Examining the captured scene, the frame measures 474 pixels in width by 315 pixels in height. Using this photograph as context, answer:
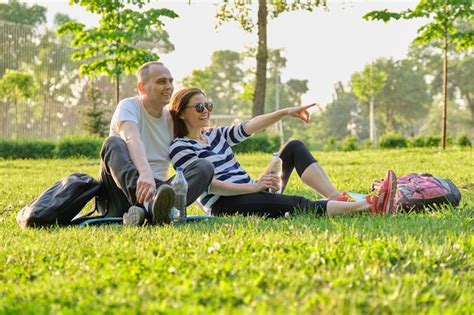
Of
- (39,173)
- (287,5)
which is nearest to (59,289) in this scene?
(39,173)

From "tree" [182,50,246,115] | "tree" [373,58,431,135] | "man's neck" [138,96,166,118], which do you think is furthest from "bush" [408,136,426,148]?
"tree" [182,50,246,115]

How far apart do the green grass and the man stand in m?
0.25

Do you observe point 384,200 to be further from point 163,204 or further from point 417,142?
point 417,142

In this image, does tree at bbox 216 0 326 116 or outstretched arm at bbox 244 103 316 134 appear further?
tree at bbox 216 0 326 116

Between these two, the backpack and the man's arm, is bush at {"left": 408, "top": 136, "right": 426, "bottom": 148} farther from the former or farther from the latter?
the man's arm

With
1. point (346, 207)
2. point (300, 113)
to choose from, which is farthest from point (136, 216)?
point (300, 113)

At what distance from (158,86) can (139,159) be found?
2.07 ft

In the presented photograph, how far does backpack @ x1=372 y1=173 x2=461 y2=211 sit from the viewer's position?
585 cm

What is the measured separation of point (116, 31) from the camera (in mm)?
17547

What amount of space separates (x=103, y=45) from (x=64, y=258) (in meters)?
14.8

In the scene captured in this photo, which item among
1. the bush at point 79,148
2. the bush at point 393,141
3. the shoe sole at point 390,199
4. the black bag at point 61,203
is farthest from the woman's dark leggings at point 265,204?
the bush at point 393,141

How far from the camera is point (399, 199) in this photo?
19.3ft

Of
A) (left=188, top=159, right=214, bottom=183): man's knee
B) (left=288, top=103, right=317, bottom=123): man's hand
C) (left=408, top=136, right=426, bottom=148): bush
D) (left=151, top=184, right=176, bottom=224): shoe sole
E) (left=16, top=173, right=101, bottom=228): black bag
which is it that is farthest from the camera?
(left=408, top=136, right=426, bottom=148): bush

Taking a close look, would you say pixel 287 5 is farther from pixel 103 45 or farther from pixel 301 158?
pixel 301 158
